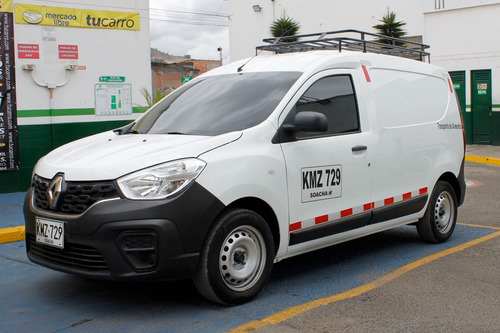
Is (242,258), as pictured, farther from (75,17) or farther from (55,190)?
(75,17)

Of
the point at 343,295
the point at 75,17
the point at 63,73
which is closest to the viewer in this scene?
the point at 343,295

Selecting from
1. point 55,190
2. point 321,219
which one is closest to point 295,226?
point 321,219

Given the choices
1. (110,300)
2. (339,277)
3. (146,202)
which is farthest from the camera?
(339,277)

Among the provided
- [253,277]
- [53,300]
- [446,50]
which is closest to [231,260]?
[253,277]

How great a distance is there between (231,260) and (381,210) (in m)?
1.88

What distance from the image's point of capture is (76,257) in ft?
14.3

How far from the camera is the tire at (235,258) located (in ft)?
14.3

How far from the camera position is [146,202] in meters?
4.11

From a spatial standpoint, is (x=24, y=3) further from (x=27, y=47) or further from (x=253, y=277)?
(x=253, y=277)

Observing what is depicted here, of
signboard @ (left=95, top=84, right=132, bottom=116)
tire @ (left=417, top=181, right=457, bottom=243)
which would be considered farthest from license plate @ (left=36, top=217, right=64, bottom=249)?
signboard @ (left=95, top=84, right=132, bottom=116)

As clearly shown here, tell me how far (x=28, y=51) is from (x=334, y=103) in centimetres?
607

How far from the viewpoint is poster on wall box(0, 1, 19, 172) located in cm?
936

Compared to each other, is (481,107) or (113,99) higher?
(481,107)

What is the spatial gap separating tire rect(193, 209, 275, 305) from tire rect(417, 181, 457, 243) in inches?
98.7
